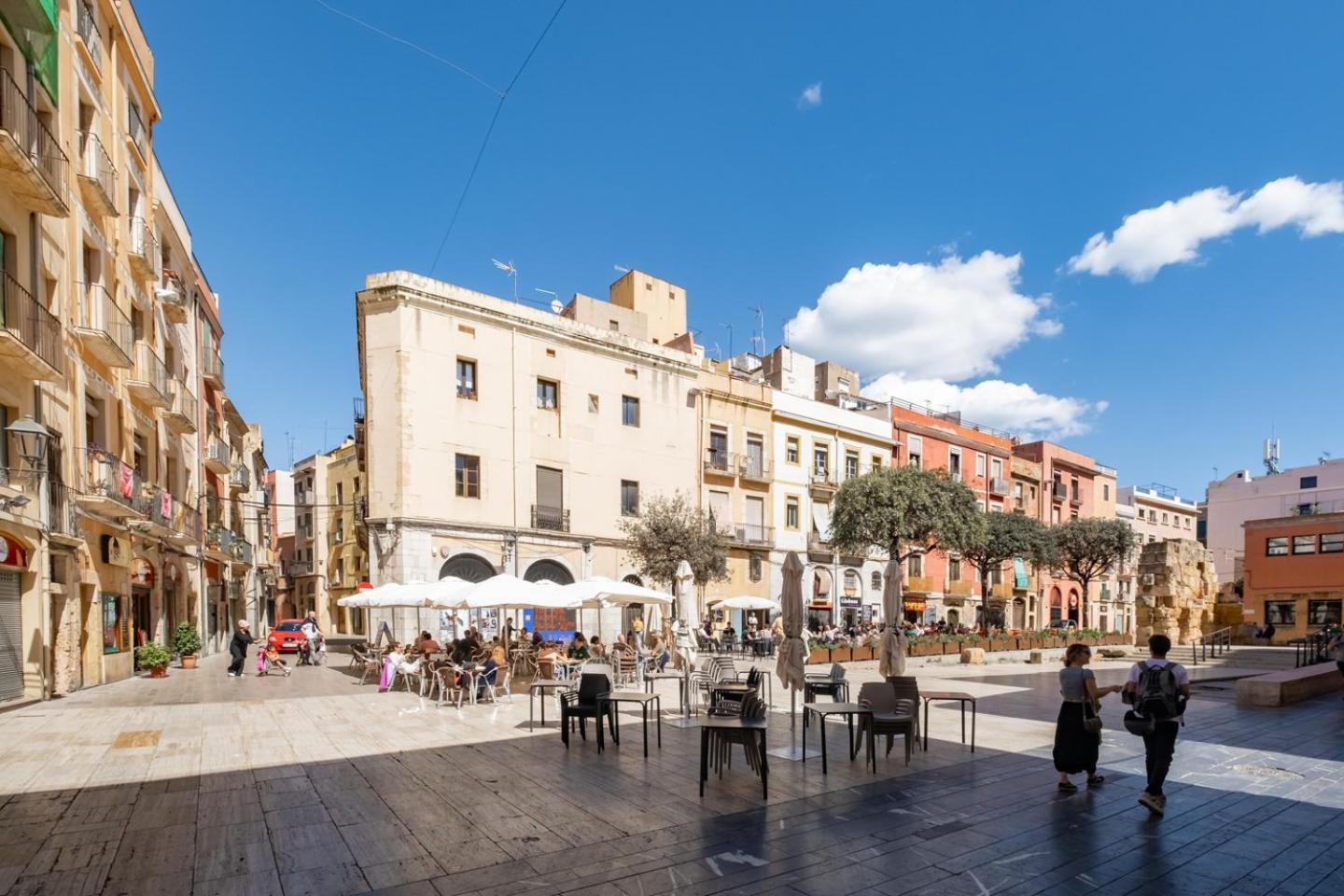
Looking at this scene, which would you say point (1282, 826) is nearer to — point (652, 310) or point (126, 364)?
point (126, 364)

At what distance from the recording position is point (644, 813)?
6.58 meters

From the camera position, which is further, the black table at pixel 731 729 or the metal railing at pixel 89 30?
the metal railing at pixel 89 30

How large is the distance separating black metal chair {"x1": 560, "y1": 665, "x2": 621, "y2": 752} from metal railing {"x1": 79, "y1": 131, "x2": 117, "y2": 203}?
53.3 ft

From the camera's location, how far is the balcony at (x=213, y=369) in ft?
95.9

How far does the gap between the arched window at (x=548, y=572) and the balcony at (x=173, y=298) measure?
14326mm

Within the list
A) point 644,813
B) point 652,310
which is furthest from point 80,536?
point 652,310

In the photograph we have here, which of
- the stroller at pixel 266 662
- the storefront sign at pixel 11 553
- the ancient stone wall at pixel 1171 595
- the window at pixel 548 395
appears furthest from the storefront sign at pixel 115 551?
the ancient stone wall at pixel 1171 595

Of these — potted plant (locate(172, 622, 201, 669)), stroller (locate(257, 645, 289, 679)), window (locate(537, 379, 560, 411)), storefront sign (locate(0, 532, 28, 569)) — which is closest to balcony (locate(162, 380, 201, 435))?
potted plant (locate(172, 622, 201, 669))

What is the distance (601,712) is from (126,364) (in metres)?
15.6

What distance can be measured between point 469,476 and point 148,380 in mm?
9829

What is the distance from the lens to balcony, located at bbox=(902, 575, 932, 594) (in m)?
39.2

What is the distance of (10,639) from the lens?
529 inches

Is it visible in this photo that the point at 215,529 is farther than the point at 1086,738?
Yes

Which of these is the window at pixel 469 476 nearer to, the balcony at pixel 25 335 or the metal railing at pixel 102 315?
the metal railing at pixel 102 315
